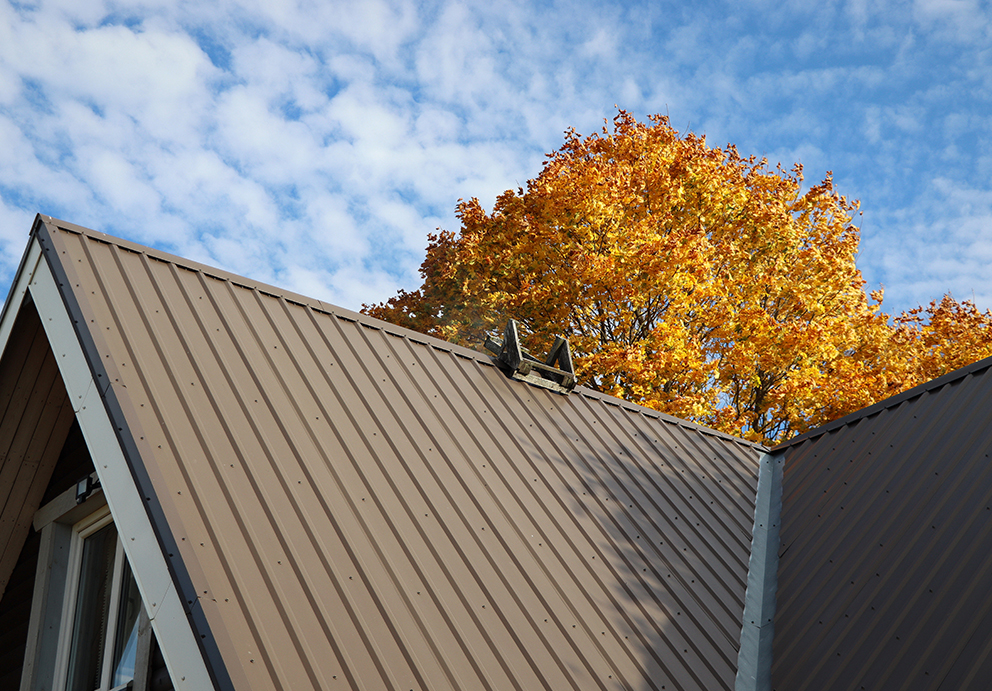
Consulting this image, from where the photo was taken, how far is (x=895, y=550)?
665cm

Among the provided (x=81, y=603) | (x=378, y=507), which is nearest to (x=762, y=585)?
(x=378, y=507)

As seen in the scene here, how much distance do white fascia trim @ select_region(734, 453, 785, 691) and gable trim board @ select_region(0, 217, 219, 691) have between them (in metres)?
4.18

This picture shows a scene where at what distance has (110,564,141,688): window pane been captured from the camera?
5992mm

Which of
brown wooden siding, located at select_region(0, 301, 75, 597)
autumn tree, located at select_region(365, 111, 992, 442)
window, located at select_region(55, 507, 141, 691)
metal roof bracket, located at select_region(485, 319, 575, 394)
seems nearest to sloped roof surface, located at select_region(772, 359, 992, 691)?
metal roof bracket, located at select_region(485, 319, 575, 394)

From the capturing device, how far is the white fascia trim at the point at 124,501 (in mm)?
3881

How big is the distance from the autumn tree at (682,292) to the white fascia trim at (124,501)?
14.4 meters

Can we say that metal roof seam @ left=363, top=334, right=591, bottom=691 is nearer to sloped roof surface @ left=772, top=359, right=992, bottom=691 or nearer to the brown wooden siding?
sloped roof surface @ left=772, top=359, right=992, bottom=691

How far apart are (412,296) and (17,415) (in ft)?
66.3

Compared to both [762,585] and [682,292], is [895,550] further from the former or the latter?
[682,292]

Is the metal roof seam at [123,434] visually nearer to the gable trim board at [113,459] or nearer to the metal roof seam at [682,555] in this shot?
the gable trim board at [113,459]

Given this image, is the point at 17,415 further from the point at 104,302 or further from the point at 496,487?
the point at 496,487

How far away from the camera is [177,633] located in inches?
155

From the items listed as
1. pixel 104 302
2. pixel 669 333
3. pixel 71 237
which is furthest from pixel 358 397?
pixel 669 333

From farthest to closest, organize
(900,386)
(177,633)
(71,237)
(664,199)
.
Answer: (664,199)
(900,386)
(71,237)
(177,633)
